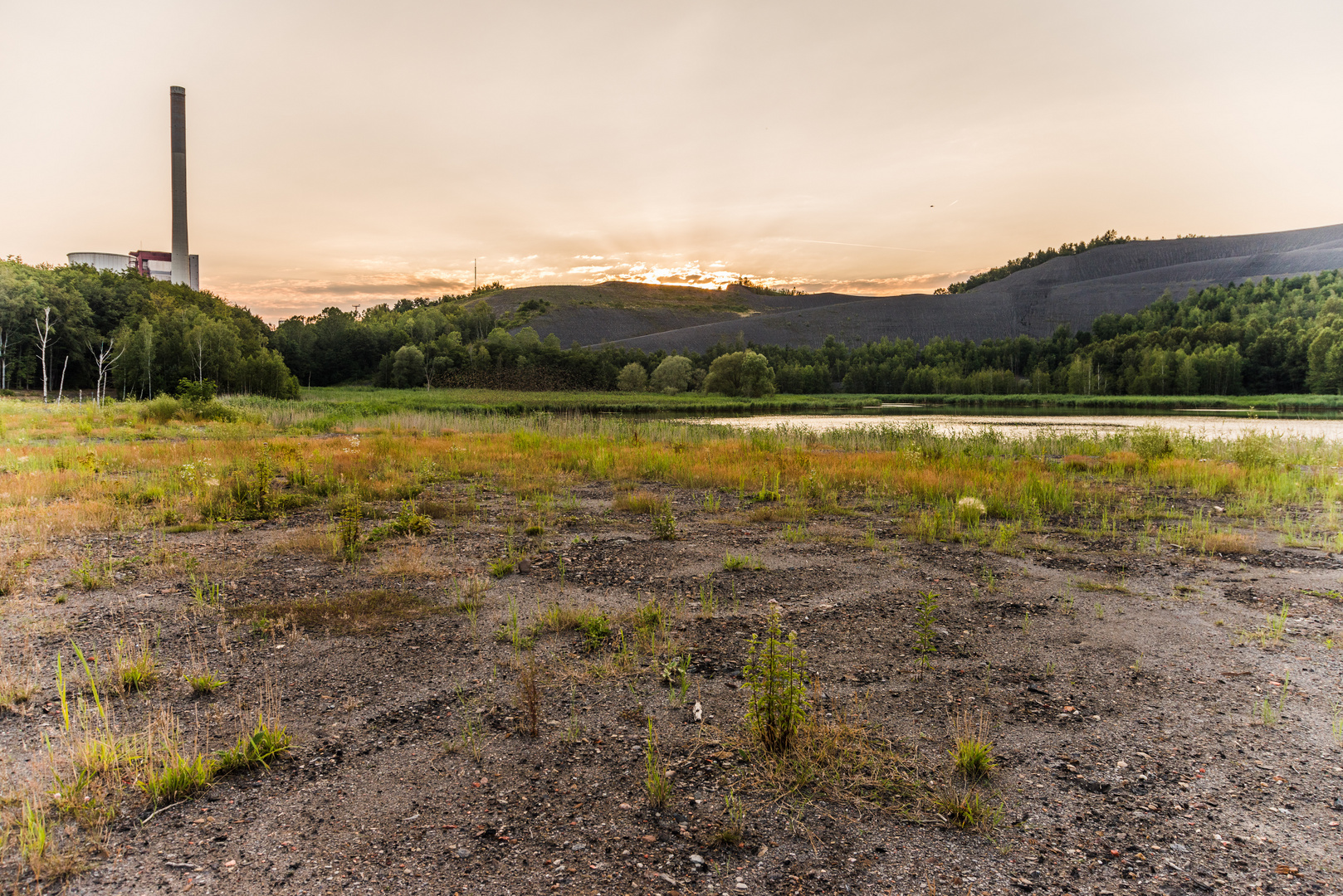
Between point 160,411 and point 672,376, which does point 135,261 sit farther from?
point 160,411

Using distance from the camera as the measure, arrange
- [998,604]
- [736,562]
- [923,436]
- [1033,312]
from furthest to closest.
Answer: [1033,312] → [923,436] → [736,562] → [998,604]

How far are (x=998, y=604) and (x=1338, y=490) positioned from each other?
1211cm

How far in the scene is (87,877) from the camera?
3131 millimetres

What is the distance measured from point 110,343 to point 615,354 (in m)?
63.8

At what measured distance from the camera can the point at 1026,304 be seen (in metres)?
149

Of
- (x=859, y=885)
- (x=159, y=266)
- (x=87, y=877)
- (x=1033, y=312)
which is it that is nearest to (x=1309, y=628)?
(x=859, y=885)

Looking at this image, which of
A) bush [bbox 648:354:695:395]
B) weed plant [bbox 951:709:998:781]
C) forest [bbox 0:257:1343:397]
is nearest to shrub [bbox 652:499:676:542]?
weed plant [bbox 951:709:998:781]

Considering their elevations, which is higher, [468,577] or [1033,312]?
[1033,312]

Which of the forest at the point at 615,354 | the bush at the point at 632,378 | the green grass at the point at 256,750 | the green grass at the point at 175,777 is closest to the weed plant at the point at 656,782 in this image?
the green grass at the point at 256,750

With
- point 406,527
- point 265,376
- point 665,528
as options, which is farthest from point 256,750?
point 265,376

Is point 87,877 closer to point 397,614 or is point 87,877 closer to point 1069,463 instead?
point 397,614

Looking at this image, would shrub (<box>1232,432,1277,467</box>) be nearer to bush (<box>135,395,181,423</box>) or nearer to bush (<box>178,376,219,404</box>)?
bush (<box>135,395,181,423</box>)

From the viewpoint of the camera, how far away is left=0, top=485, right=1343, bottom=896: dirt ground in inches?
130

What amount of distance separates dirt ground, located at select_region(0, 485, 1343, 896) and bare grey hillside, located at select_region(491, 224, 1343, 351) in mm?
125407
